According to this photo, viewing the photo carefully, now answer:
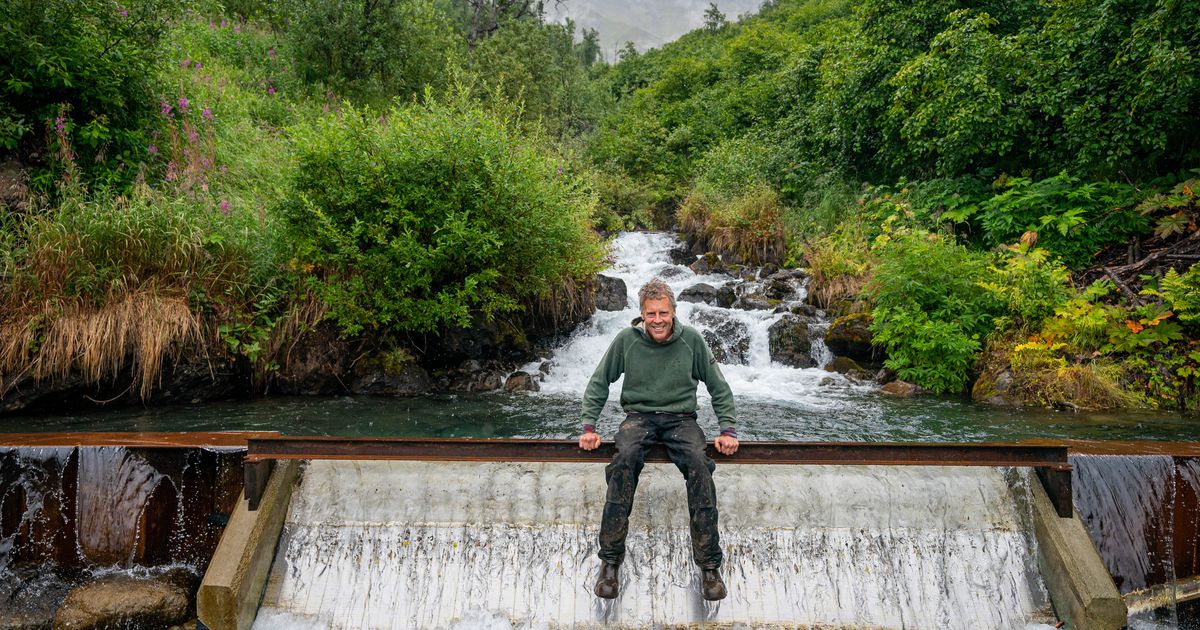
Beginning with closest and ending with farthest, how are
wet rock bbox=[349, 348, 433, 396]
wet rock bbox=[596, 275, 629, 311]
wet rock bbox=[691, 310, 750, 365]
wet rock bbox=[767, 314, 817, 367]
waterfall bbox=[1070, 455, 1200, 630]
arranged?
waterfall bbox=[1070, 455, 1200, 630], wet rock bbox=[349, 348, 433, 396], wet rock bbox=[767, 314, 817, 367], wet rock bbox=[691, 310, 750, 365], wet rock bbox=[596, 275, 629, 311]

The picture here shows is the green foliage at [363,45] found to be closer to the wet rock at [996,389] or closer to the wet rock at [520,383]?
the wet rock at [520,383]

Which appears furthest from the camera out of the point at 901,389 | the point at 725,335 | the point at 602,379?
the point at 725,335

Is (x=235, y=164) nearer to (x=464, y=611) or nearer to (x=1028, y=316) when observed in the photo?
(x=464, y=611)

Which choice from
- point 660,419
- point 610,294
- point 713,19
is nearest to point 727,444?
point 660,419

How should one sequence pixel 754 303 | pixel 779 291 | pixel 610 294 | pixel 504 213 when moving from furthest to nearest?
pixel 779 291, pixel 610 294, pixel 754 303, pixel 504 213

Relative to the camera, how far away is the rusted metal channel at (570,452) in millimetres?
3826

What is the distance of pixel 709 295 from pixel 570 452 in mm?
8736

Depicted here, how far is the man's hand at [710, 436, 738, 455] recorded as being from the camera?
363 cm

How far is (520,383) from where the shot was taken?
8.99 metres

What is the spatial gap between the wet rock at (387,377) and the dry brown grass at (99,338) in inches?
76.8

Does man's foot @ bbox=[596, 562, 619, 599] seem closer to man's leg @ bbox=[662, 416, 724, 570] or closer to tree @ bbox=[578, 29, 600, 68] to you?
man's leg @ bbox=[662, 416, 724, 570]

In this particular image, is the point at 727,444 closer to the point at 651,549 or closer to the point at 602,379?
the point at 602,379

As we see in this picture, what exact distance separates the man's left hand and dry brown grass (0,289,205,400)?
6485mm

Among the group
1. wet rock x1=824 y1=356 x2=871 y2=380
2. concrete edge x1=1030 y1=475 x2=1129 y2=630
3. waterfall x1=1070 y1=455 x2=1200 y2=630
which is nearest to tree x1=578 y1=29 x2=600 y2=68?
wet rock x1=824 y1=356 x2=871 y2=380
